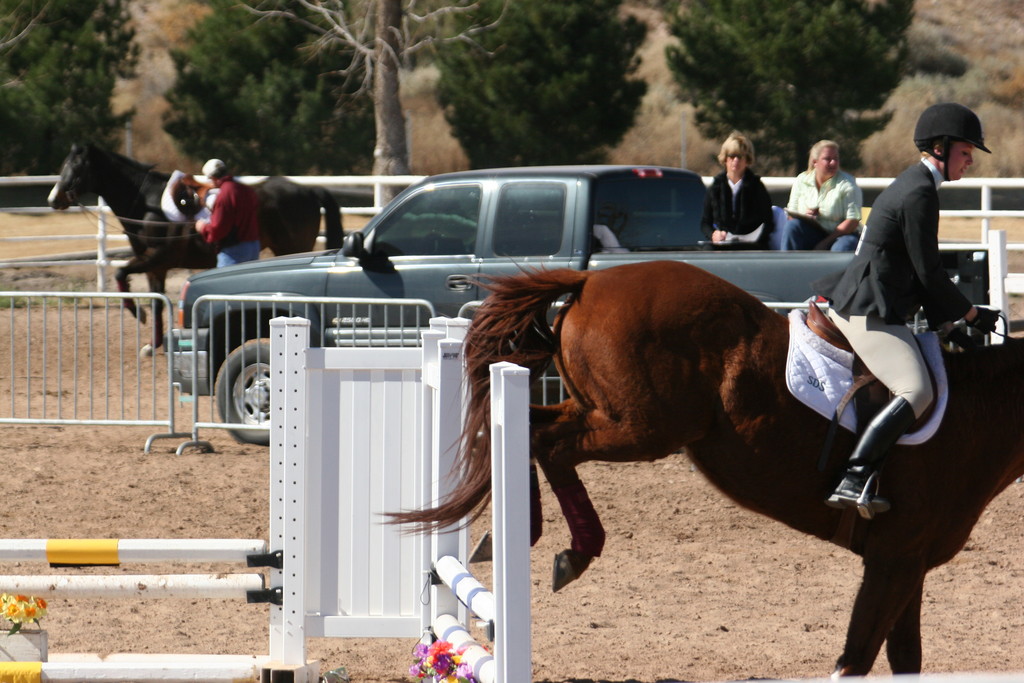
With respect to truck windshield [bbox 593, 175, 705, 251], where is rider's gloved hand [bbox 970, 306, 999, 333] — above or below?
below

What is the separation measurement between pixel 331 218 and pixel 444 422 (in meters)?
9.90

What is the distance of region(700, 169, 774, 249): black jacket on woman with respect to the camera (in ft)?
29.2

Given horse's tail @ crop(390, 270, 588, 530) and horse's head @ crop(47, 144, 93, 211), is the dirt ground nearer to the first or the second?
horse's tail @ crop(390, 270, 588, 530)

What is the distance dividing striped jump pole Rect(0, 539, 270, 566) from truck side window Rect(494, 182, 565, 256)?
14.0ft

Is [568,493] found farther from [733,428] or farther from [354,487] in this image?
[354,487]

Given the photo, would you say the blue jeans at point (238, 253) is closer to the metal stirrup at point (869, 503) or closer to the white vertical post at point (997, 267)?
the white vertical post at point (997, 267)

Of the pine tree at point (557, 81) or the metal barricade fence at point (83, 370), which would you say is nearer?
the metal barricade fence at point (83, 370)

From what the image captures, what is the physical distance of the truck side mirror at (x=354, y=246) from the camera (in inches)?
352

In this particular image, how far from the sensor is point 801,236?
9.39 meters

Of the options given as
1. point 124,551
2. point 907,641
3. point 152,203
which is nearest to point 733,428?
point 907,641

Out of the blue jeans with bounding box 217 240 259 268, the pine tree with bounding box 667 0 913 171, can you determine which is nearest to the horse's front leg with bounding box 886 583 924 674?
the blue jeans with bounding box 217 240 259 268

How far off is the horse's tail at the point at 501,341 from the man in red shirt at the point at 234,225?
7998 mm


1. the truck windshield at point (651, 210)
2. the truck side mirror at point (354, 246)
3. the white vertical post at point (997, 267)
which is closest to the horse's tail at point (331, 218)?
the truck side mirror at point (354, 246)

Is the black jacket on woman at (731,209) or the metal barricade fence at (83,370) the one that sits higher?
the black jacket on woman at (731,209)
